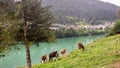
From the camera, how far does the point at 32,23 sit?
2812 cm

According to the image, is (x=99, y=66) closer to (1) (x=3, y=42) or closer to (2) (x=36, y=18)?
(1) (x=3, y=42)

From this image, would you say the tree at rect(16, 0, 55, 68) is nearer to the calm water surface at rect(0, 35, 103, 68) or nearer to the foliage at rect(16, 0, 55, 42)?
the foliage at rect(16, 0, 55, 42)

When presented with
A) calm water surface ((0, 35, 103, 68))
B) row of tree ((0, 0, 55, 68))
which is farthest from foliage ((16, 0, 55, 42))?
calm water surface ((0, 35, 103, 68))

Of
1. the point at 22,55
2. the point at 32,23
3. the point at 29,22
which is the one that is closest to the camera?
the point at 32,23

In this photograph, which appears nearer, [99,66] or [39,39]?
[99,66]

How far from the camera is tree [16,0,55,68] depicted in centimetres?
2791

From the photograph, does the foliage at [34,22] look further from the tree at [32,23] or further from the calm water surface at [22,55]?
the calm water surface at [22,55]

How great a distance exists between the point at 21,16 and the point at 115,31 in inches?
1395

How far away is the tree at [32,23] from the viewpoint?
27906mm

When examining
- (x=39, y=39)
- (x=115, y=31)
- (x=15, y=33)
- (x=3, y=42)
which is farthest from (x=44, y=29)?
(x=115, y=31)

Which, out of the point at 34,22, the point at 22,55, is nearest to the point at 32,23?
the point at 34,22

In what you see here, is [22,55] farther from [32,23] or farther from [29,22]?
[32,23]

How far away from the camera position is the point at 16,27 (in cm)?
2778

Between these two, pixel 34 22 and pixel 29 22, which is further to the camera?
pixel 29 22
